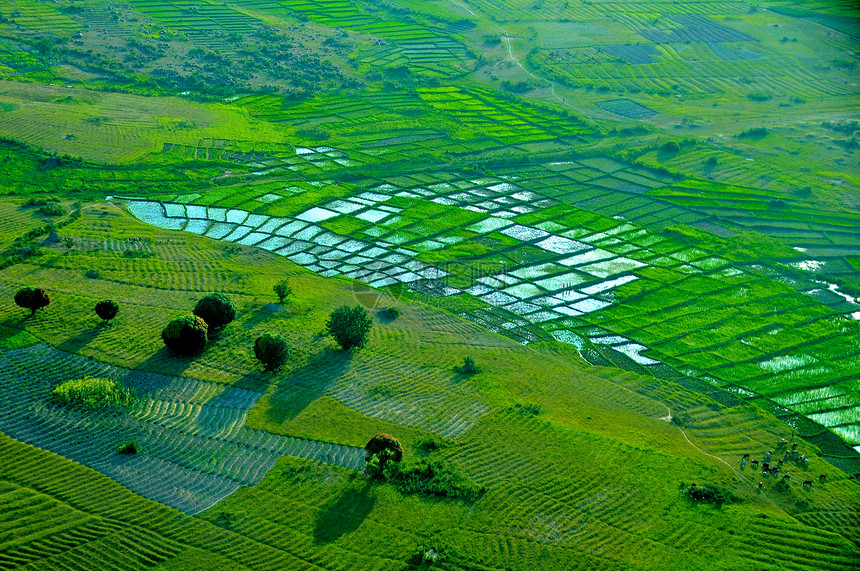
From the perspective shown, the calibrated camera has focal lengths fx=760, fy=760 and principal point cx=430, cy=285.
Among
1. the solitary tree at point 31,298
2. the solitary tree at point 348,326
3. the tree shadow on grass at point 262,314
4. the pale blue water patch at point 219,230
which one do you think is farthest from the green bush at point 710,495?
the pale blue water patch at point 219,230

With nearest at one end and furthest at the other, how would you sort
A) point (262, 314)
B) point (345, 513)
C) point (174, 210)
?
1. point (345, 513)
2. point (262, 314)
3. point (174, 210)

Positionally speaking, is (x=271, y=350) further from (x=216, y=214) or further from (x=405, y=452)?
(x=216, y=214)

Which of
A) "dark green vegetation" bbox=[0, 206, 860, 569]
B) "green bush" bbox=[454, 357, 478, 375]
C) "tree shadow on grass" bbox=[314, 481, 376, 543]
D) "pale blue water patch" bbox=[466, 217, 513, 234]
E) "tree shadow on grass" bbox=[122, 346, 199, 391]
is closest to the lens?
"dark green vegetation" bbox=[0, 206, 860, 569]

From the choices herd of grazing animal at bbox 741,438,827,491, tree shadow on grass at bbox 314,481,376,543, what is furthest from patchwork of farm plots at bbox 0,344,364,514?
herd of grazing animal at bbox 741,438,827,491

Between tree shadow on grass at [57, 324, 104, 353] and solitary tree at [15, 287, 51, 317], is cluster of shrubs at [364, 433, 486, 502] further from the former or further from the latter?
solitary tree at [15, 287, 51, 317]

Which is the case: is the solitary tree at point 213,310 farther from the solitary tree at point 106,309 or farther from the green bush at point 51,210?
the green bush at point 51,210

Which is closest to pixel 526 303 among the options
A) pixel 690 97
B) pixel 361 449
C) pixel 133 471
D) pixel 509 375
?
pixel 509 375

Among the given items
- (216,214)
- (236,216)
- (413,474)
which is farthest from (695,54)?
(413,474)
